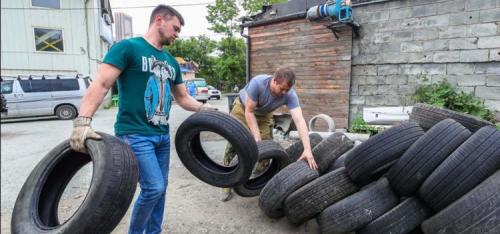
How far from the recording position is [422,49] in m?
6.10

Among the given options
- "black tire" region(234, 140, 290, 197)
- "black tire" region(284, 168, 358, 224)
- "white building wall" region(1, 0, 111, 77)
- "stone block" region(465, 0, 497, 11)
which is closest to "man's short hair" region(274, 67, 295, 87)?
"black tire" region(234, 140, 290, 197)

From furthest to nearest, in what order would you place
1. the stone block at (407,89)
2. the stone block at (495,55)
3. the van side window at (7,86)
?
1. the van side window at (7,86)
2. the stone block at (407,89)
3. the stone block at (495,55)

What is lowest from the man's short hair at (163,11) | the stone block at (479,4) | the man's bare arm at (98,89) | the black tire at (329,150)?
the black tire at (329,150)

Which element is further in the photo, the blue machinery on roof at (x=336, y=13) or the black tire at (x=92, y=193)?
the blue machinery on roof at (x=336, y=13)

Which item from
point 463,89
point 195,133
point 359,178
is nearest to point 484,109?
A: point 463,89

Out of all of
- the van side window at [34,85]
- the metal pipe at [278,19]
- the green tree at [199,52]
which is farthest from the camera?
the green tree at [199,52]

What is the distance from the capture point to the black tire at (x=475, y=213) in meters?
2.24

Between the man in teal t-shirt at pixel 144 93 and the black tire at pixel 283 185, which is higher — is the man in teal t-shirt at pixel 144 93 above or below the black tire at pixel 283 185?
above

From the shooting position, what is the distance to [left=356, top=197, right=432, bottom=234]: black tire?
8.43 feet

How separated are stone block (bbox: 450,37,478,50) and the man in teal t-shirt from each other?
17.6ft

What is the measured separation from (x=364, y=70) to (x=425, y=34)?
4.39ft

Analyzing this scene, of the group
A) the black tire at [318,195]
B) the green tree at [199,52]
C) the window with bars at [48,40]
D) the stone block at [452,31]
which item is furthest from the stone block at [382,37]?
the green tree at [199,52]

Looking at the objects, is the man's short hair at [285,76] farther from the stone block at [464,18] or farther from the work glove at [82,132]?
the stone block at [464,18]

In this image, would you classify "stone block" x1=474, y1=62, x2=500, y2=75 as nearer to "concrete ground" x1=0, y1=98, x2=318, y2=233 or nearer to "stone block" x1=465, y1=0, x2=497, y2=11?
"stone block" x1=465, y1=0, x2=497, y2=11
